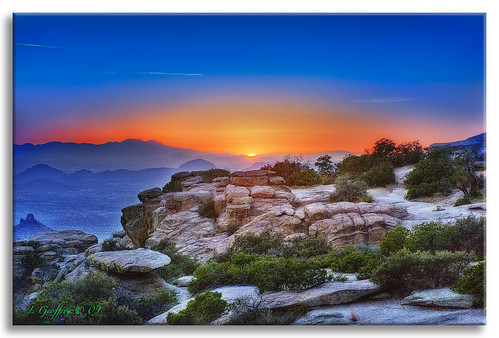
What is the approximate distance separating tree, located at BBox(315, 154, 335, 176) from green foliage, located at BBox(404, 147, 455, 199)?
1.47m

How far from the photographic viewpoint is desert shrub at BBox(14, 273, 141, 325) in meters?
7.42

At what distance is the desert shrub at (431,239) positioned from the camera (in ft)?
25.4

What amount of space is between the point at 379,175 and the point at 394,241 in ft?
4.33

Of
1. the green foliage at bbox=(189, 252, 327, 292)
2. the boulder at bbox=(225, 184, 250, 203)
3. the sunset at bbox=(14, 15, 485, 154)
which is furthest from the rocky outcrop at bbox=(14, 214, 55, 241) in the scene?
the boulder at bbox=(225, 184, 250, 203)

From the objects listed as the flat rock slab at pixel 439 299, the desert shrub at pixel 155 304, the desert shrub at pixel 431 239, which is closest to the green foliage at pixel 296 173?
the desert shrub at pixel 431 239

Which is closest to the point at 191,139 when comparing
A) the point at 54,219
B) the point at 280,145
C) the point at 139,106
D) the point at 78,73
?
the point at 139,106

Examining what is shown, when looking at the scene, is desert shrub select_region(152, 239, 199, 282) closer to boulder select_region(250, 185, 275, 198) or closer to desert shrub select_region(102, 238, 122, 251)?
desert shrub select_region(102, 238, 122, 251)

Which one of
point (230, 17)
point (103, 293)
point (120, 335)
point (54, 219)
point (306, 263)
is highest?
point (230, 17)

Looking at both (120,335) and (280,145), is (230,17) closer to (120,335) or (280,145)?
(280,145)

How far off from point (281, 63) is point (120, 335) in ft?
18.2

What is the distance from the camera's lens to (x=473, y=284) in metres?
7.35

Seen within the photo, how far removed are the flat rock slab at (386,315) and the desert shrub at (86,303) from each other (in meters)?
2.96

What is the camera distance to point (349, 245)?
8039 millimetres

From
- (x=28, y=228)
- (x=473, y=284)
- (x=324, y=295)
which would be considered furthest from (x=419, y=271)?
(x=28, y=228)
